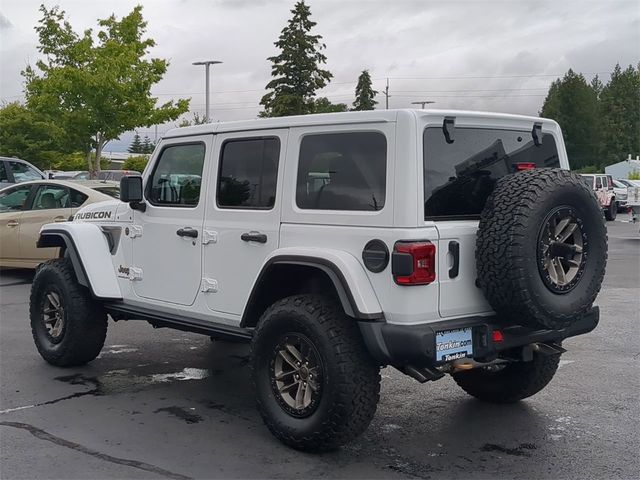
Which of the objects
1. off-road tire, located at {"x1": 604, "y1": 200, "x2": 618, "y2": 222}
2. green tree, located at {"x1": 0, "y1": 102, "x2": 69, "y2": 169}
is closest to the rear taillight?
off-road tire, located at {"x1": 604, "y1": 200, "x2": 618, "y2": 222}

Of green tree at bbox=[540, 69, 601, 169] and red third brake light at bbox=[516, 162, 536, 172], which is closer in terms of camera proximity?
red third brake light at bbox=[516, 162, 536, 172]

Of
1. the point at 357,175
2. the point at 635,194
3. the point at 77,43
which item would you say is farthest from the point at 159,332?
the point at 635,194

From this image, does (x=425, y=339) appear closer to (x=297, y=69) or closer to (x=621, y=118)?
(x=297, y=69)

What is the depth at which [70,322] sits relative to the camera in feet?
20.9

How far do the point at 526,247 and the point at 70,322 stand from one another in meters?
3.98

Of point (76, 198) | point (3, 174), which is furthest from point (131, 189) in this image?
point (3, 174)

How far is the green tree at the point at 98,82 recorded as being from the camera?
21.2 m

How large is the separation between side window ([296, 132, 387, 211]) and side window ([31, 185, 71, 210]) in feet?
24.6

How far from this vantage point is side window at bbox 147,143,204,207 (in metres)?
5.63

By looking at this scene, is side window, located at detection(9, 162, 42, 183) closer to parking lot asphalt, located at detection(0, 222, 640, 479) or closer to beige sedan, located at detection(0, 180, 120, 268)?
beige sedan, located at detection(0, 180, 120, 268)

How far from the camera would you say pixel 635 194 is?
Answer: 21.7m

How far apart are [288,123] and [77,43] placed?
18909 mm

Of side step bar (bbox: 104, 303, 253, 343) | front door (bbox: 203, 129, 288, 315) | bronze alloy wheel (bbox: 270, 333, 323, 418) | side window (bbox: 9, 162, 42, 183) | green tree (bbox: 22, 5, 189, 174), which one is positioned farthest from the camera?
green tree (bbox: 22, 5, 189, 174)

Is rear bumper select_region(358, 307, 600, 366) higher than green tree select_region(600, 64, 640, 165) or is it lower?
lower
